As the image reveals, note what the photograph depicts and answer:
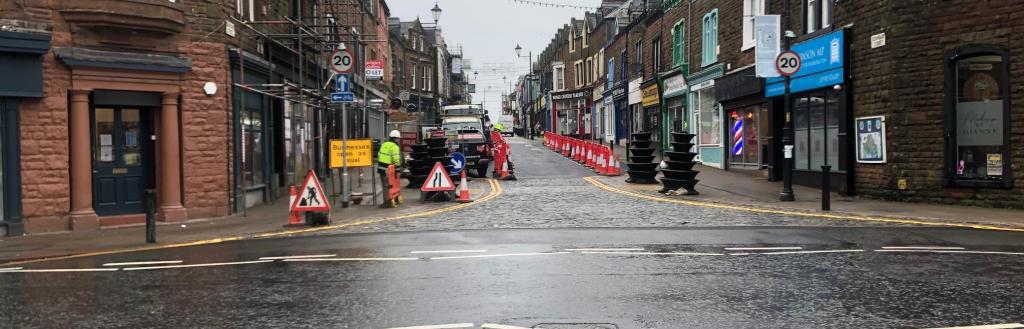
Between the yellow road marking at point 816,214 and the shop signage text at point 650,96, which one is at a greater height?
the shop signage text at point 650,96

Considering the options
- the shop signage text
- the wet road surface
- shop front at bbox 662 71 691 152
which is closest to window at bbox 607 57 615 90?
the shop signage text

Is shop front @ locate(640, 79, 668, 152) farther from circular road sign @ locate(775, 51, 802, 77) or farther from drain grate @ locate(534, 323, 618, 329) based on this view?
Result: drain grate @ locate(534, 323, 618, 329)

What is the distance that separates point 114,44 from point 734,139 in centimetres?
1942

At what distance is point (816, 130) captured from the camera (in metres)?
20.0

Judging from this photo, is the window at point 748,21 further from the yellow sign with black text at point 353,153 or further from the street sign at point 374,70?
the yellow sign with black text at point 353,153

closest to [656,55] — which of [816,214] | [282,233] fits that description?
[816,214]

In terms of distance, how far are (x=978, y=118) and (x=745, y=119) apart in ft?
32.9

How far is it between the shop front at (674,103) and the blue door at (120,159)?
816 inches

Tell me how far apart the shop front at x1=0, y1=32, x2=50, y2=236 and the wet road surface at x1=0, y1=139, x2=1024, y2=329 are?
4074 millimetres

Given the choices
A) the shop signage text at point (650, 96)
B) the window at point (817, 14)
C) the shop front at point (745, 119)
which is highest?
the window at point (817, 14)

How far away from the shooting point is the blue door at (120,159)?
14797 millimetres

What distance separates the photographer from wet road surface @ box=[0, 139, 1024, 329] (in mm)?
6441

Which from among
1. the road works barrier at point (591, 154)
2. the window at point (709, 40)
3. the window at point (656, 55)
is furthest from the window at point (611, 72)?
the window at point (709, 40)

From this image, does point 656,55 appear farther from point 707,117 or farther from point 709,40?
point 709,40
